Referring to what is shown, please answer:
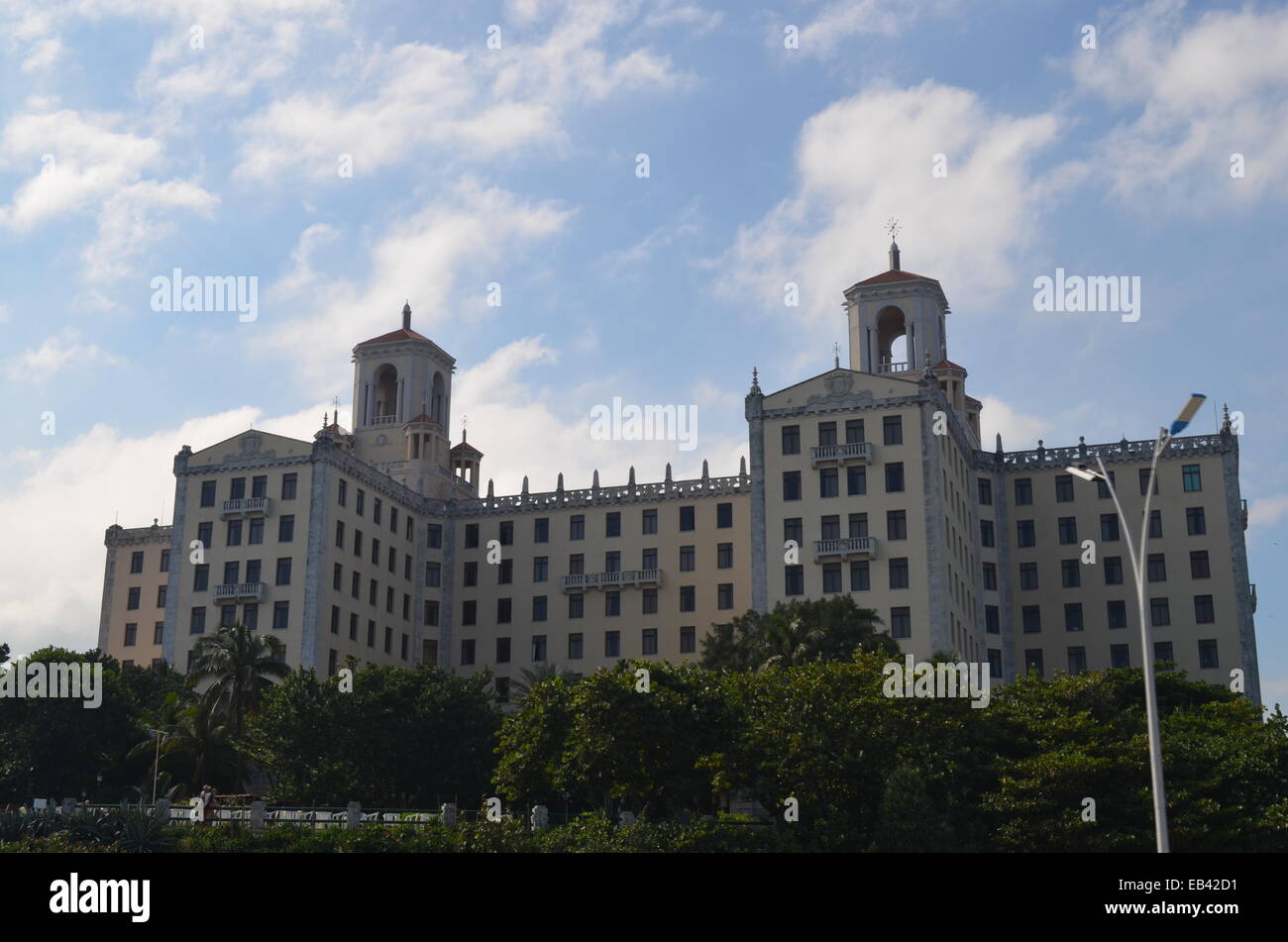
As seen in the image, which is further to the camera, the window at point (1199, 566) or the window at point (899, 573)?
the window at point (1199, 566)

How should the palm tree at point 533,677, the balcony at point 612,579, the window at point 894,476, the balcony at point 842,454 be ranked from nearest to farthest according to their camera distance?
the palm tree at point 533,677
the window at point 894,476
the balcony at point 842,454
the balcony at point 612,579

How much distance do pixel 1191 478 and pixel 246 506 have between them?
5813 centimetres

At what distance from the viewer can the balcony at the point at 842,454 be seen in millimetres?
82125

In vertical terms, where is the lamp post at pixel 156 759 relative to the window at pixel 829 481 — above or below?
below

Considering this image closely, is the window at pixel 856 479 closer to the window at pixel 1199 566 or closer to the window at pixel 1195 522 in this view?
the window at pixel 1195 522

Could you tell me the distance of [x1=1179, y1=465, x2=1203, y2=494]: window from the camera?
89.9m

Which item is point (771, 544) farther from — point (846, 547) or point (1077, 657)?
point (1077, 657)

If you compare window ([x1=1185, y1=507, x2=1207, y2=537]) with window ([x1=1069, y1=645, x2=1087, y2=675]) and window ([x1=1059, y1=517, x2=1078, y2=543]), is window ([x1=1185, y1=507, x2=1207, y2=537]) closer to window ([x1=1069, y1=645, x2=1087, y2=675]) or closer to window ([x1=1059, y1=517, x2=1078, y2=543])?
window ([x1=1059, y1=517, x2=1078, y2=543])

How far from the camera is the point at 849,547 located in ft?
263

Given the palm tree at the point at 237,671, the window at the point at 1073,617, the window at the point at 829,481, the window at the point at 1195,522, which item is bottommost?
the palm tree at the point at 237,671

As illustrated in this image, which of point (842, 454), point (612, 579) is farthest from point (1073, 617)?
point (612, 579)

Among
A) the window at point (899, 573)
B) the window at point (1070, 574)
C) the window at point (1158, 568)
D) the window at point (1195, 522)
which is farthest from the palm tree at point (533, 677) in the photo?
the window at point (1195, 522)

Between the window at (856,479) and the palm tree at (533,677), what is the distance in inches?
743
